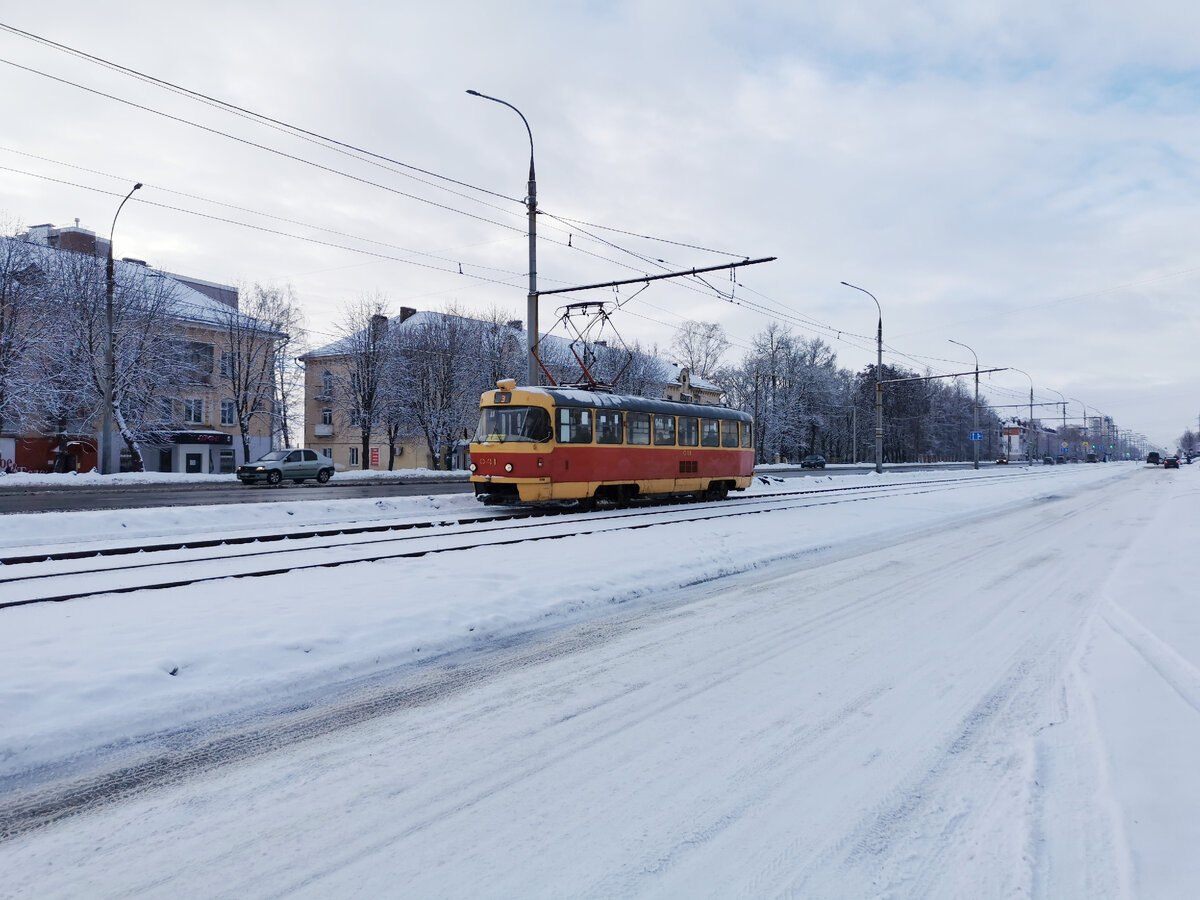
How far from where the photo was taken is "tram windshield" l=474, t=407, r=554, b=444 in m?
17.5

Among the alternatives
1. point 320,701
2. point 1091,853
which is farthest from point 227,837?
point 1091,853

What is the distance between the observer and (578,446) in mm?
18125

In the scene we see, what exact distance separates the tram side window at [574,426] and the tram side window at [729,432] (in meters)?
6.93

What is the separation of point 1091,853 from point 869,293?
37215 mm

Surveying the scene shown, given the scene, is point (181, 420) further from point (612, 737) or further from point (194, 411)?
point (612, 737)

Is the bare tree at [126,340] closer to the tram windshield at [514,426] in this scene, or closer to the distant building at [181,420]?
the distant building at [181,420]

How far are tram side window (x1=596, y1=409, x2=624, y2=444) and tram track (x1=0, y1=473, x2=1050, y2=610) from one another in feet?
6.34

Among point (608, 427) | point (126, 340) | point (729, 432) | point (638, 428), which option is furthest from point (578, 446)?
point (126, 340)

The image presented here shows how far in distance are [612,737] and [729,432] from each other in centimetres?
2080

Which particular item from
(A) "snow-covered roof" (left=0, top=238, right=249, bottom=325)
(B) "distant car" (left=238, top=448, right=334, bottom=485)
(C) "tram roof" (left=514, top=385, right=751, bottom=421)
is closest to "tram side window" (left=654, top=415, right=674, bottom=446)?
Result: (C) "tram roof" (left=514, top=385, right=751, bottom=421)

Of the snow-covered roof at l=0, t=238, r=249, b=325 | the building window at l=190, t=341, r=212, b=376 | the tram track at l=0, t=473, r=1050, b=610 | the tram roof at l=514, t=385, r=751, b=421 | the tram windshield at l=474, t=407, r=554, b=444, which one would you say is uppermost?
the snow-covered roof at l=0, t=238, r=249, b=325

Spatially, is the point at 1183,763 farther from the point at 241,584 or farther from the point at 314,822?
the point at 241,584

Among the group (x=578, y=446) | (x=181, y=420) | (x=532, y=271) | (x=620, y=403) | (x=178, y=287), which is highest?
(x=178, y=287)

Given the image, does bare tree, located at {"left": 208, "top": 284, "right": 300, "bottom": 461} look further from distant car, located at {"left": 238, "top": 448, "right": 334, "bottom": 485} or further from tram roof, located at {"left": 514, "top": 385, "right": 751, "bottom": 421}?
tram roof, located at {"left": 514, "top": 385, "right": 751, "bottom": 421}
